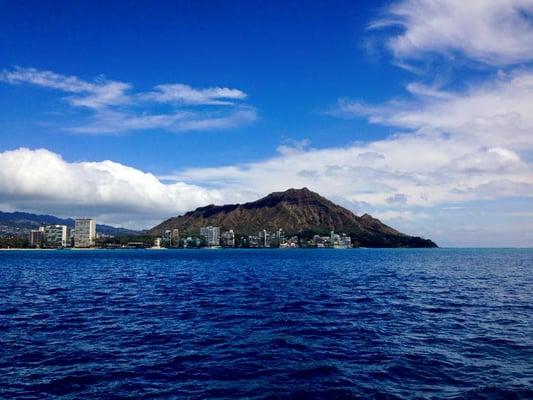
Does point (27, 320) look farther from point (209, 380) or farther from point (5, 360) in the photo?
point (209, 380)

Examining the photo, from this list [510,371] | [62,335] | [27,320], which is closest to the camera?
[510,371]

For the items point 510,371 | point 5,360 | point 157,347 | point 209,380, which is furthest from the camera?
point 157,347

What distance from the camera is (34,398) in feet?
87.4

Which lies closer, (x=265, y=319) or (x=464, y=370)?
(x=464, y=370)

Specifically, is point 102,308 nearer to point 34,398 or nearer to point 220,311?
point 220,311

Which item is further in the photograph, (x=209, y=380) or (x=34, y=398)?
(x=209, y=380)

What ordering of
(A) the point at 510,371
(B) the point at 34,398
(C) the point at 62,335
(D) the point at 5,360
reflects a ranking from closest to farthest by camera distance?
(B) the point at 34,398, (A) the point at 510,371, (D) the point at 5,360, (C) the point at 62,335

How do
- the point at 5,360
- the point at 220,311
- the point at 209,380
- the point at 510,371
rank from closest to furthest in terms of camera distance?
the point at 209,380
the point at 510,371
the point at 5,360
the point at 220,311

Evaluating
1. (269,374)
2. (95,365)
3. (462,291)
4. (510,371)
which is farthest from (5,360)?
(462,291)

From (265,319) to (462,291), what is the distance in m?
49.1

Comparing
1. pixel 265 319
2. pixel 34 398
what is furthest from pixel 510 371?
pixel 34 398

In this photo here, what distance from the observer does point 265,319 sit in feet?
179

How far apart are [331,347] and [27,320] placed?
38224 millimetres

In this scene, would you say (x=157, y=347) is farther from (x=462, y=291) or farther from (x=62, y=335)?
(x=462, y=291)
